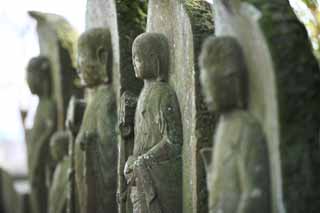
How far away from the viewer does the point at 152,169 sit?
7.36 meters

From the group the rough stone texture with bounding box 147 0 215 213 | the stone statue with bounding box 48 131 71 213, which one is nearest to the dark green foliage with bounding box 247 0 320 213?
the rough stone texture with bounding box 147 0 215 213

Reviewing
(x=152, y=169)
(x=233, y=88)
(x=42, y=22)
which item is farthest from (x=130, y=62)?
(x=42, y=22)

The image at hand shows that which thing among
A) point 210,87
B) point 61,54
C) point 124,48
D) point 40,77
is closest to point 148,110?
point 124,48

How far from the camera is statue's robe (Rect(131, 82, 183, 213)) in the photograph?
736 centimetres

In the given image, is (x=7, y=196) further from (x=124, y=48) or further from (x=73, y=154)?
(x=124, y=48)

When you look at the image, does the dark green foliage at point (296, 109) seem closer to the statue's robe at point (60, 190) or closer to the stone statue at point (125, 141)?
the stone statue at point (125, 141)

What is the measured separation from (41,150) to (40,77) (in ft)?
3.49

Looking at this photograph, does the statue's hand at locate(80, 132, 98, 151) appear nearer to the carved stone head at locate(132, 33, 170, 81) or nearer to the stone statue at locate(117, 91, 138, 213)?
the stone statue at locate(117, 91, 138, 213)

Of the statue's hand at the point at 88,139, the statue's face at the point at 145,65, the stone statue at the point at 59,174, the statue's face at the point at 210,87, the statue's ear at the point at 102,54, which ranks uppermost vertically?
the statue's ear at the point at 102,54

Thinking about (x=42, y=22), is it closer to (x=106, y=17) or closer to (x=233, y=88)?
(x=106, y=17)

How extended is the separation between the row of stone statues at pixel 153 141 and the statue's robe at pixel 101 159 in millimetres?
11

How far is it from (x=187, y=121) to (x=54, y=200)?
4.24 m

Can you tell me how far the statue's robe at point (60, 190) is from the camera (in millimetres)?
10906

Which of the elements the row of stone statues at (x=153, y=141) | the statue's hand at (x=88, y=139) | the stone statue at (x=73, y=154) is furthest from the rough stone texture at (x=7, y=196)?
the statue's hand at (x=88, y=139)
